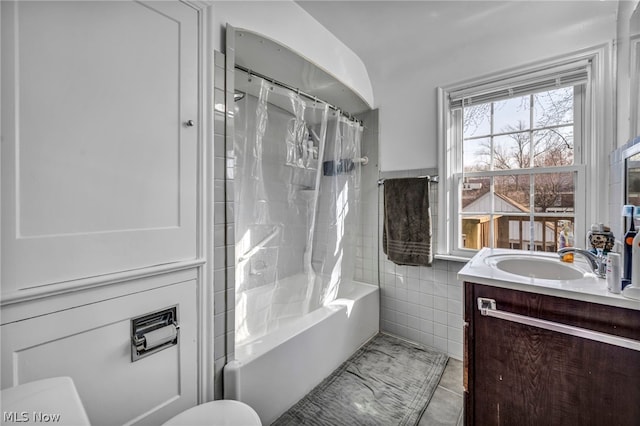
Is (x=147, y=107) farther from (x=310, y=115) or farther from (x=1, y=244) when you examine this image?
(x=310, y=115)

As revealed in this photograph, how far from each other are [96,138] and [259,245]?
995 millimetres

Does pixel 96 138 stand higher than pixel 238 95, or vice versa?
pixel 238 95

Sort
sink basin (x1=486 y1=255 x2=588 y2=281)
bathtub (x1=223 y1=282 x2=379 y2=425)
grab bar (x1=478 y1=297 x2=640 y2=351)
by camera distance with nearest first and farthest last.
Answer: grab bar (x1=478 y1=297 x2=640 y2=351) → bathtub (x1=223 y1=282 x2=379 y2=425) → sink basin (x1=486 y1=255 x2=588 y2=281)

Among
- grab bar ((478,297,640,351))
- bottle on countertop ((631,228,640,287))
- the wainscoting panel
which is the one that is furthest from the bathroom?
grab bar ((478,297,640,351))

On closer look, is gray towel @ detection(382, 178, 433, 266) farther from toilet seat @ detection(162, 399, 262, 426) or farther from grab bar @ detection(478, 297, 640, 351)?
toilet seat @ detection(162, 399, 262, 426)

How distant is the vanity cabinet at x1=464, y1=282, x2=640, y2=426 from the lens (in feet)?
3.15

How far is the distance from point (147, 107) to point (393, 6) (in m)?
1.47

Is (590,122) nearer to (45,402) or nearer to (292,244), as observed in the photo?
(292,244)

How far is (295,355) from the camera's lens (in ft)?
5.02

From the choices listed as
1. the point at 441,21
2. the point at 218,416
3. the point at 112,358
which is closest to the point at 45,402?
the point at 112,358

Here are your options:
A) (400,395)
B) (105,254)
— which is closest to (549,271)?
(400,395)

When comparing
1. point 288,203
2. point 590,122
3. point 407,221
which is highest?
point 590,122

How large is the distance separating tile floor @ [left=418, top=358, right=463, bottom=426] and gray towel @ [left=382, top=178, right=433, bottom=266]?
2.53 feet

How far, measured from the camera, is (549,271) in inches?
58.7
